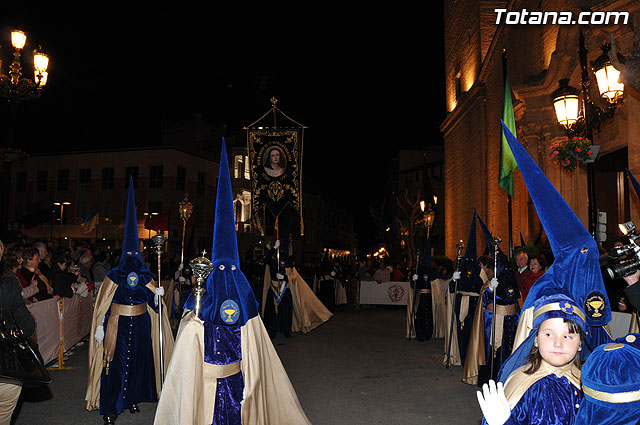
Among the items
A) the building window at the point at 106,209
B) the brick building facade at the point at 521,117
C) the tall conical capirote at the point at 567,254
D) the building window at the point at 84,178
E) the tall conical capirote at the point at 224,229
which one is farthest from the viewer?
the building window at the point at 84,178

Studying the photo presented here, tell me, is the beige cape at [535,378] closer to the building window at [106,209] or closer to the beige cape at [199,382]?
the beige cape at [199,382]

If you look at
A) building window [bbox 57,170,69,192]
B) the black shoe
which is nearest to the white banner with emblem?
the black shoe

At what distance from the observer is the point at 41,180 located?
42.9 m

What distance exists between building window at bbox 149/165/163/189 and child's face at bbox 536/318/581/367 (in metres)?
40.5

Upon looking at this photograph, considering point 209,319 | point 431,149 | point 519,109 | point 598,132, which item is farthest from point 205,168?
point 209,319

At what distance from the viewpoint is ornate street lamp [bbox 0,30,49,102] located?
1032cm

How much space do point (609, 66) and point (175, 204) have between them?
120ft

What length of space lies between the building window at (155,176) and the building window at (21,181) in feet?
39.6

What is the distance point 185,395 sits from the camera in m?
4.47

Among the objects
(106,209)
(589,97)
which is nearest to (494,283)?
(589,97)

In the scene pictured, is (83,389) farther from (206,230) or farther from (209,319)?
(206,230)

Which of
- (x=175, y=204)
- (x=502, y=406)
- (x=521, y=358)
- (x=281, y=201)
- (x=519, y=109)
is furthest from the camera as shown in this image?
(x=175, y=204)

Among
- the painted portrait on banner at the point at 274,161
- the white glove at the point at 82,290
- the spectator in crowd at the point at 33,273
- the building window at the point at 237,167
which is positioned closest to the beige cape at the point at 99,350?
the spectator in crowd at the point at 33,273

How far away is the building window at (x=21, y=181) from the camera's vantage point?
141 feet
